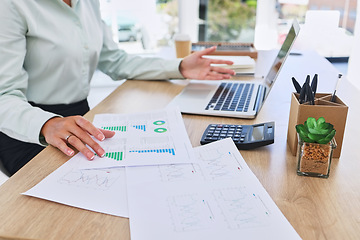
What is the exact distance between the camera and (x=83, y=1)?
132 cm

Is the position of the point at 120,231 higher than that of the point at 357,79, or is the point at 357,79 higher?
the point at 120,231

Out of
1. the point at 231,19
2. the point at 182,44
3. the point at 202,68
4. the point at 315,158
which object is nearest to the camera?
the point at 315,158

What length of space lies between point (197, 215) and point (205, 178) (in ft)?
0.40

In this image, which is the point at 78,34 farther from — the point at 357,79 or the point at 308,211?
the point at 357,79

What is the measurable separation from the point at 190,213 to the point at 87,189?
0.66 ft

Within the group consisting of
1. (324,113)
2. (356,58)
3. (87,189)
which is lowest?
(356,58)

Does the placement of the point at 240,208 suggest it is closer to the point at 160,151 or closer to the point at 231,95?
the point at 160,151

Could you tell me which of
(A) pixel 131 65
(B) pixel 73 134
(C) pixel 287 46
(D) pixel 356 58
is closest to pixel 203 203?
(B) pixel 73 134

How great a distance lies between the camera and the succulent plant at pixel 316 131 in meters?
0.68

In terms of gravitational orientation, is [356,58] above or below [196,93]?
below

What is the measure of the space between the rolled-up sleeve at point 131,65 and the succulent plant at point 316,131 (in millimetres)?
734

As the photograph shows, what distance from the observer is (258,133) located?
34.2 inches

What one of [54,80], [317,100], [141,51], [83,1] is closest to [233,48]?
[83,1]

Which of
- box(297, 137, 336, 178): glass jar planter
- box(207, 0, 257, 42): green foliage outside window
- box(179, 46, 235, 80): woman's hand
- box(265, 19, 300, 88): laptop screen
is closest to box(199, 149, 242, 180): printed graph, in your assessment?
box(297, 137, 336, 178): glass jar planter
